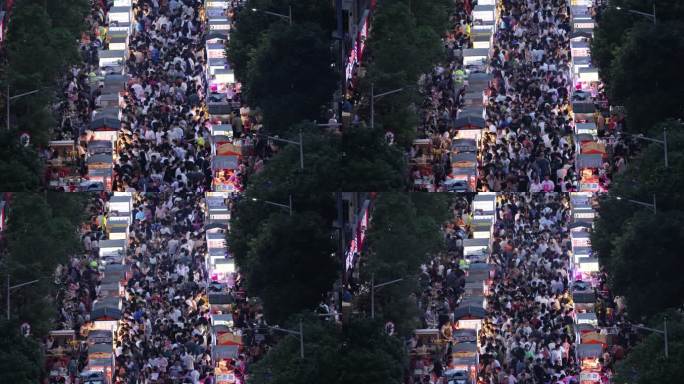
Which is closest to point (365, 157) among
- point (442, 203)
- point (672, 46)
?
point (442, 203)

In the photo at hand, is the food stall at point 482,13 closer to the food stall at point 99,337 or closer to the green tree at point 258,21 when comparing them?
the green tree at point 258,21

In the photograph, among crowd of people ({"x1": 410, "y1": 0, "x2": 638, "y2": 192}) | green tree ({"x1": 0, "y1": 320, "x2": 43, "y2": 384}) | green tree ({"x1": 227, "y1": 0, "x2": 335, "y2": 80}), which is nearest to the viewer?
green tree ({"x1": 0, "y1": 320, "x2": 43, "y2": 384})

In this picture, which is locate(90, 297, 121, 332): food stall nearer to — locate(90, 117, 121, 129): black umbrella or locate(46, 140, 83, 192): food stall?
locate(46, 140, 83, 192): food stall

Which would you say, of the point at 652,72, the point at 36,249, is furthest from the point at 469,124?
→ the point at 36,249

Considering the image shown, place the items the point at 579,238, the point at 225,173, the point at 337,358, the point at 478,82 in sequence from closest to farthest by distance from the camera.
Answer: the point at 337,358
the point at 579,238
the point at 225,173
the point at 478,82

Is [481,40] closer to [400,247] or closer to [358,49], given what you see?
[358,49]

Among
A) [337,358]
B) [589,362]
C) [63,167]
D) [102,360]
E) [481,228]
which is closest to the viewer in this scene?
[337,358]

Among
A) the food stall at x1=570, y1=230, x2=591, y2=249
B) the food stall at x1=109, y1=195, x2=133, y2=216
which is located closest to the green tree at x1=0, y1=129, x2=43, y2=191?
the food stall at x1=109, y1=195, x2=133, y2=216
